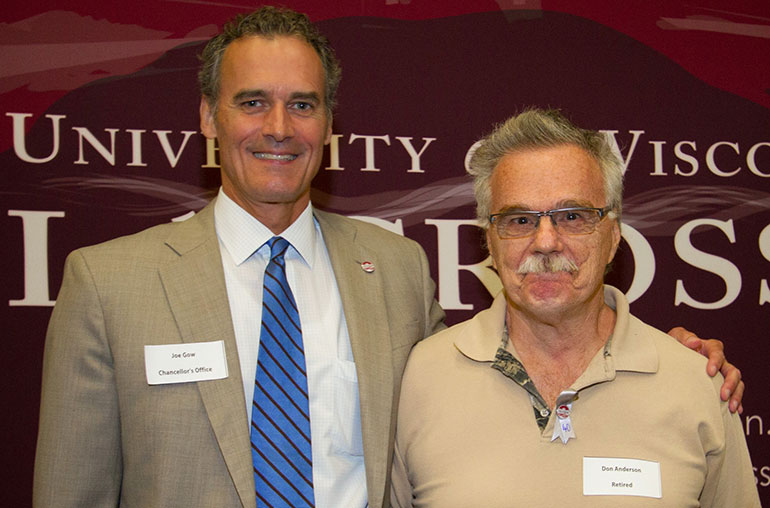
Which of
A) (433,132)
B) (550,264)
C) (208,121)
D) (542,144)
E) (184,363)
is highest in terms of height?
(433,132)

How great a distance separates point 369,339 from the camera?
2.05 metres

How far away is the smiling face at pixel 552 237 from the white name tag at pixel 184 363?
2.59ft

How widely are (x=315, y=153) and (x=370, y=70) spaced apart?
1500mm

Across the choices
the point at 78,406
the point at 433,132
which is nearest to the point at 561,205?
the point at 78,406

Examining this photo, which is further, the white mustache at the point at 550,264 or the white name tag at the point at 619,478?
the white mustache at the point at 550,264

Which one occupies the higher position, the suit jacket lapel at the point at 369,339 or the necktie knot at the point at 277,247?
the necktie knot at the point at 277,247

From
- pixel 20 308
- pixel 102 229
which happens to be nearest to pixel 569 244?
pixel 102 229

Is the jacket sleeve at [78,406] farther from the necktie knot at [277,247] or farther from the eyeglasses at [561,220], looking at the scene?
the eyeglasses at [561,220]

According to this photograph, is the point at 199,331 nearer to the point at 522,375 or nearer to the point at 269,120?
the point at 269,120

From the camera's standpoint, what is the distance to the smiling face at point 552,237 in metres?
1.87

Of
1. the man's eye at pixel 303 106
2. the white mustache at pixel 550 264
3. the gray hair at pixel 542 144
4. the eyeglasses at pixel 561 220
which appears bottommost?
the white mustache at pixel 550 264

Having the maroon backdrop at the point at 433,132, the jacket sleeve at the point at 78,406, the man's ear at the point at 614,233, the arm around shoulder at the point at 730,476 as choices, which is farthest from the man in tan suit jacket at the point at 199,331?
the maroon backdrop at the point at 433,132

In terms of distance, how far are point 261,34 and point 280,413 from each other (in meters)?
1.06

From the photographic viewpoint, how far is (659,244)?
12.0 ft
